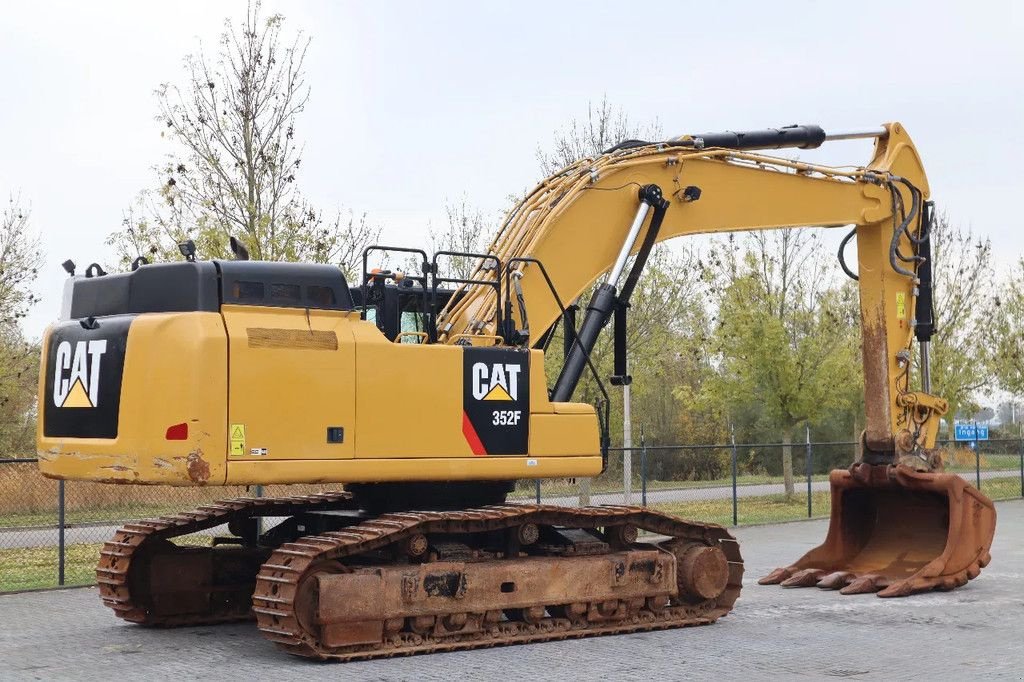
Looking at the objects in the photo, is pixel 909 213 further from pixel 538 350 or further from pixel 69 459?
pixel 69 459

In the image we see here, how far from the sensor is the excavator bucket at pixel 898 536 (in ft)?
47.5

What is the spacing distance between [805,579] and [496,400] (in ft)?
17.3

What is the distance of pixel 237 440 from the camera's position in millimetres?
10297

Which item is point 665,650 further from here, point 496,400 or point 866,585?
point 866,585

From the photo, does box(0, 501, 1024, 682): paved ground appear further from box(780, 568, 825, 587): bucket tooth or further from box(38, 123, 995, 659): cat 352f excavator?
box(780, 568, 825, 587): bucket tooth

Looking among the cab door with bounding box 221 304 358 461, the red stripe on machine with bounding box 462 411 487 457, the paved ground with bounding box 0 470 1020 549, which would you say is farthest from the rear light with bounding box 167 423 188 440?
the paved ground with bounding box 0 470 1020 549

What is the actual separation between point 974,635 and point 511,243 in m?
5.42

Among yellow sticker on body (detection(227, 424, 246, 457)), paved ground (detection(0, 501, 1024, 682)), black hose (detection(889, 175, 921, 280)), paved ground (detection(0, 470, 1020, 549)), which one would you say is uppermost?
black hose (detection(889, 175, 921, 280))

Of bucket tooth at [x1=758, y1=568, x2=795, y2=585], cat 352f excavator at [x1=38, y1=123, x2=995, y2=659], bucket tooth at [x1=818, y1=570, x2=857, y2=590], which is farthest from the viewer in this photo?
bucket tooth at [x1=758, y1=568, x2=795, y2=585]

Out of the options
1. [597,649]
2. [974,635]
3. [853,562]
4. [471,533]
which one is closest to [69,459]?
[471,533]

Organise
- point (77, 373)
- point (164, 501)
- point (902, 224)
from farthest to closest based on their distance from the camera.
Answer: point (164, 501)
point (902, 224)
point (77, 373)

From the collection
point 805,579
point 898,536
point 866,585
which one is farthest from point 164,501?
point 866,585

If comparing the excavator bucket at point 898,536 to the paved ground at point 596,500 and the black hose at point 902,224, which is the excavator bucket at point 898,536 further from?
the paved ground at point 596,500

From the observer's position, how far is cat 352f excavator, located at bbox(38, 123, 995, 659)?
10.4 m
